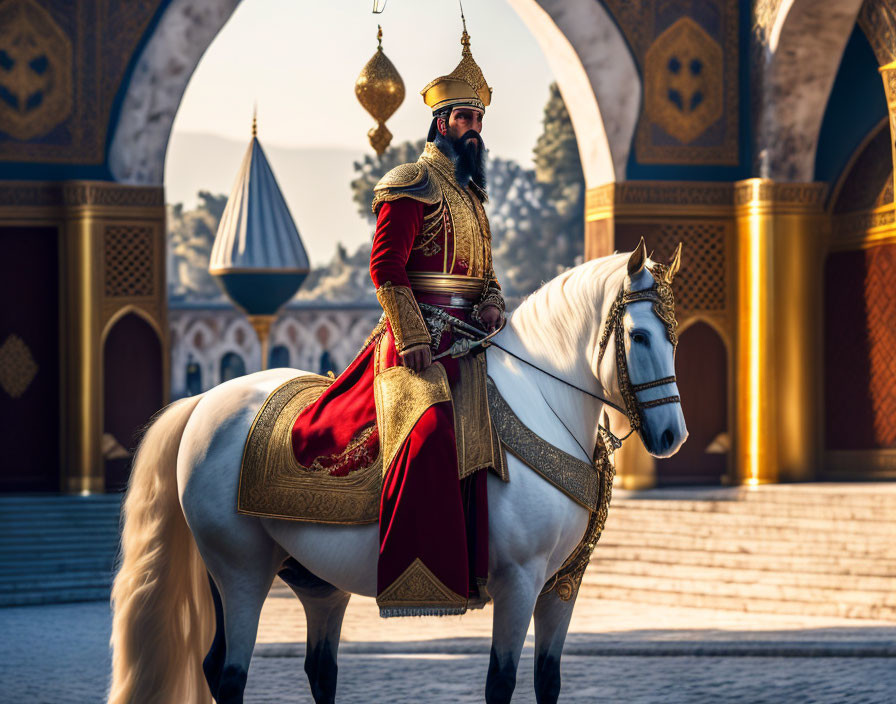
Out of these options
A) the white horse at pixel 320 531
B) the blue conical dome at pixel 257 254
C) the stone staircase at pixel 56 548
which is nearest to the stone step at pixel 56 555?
the stone staircase at pixel 56 548

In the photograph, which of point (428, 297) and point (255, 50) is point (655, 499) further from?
point (255, 50)

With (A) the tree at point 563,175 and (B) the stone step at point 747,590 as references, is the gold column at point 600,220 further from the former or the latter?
(A) the tree at point 563,175

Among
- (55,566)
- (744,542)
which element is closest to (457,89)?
(744,542)

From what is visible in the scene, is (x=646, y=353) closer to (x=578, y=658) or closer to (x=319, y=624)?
(x=319, y=624)

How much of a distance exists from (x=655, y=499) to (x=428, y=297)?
6.55m

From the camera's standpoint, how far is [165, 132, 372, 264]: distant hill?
5872 cm

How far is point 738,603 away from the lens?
8.80 m

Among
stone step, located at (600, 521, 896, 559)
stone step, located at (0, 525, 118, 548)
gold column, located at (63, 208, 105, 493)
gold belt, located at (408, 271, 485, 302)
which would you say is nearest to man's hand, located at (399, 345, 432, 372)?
gold belt, located at (408, 271, 485, 302)

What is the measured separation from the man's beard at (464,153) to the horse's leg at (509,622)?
1316 mm

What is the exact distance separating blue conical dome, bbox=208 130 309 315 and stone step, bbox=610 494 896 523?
732 cm

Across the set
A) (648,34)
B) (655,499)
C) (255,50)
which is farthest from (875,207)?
(255,50)

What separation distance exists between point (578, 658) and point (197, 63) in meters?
6.67

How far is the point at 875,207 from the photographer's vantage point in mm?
11180

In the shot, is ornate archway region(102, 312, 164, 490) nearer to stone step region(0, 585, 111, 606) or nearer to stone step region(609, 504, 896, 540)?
stone step region(0, 585, 111, 606)
